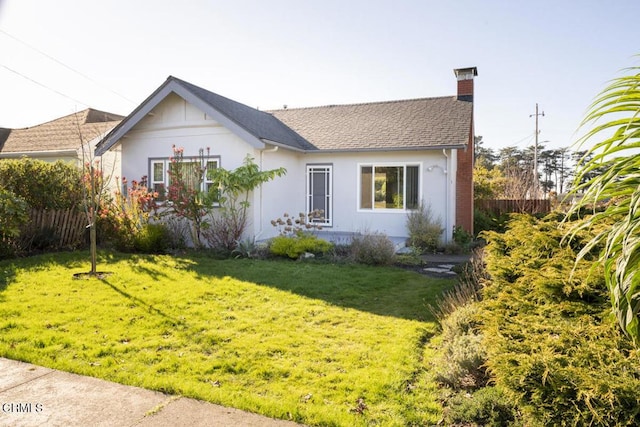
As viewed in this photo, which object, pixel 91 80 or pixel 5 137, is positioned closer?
pixel 91 80

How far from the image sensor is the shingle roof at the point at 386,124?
1348 cm

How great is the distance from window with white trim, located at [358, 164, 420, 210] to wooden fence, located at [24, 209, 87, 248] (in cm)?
850

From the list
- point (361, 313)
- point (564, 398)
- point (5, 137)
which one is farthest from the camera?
point (5, 137)

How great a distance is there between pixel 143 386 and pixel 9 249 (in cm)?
831

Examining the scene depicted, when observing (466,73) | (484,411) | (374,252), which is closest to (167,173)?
(374,252)

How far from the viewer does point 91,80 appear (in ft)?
70.4

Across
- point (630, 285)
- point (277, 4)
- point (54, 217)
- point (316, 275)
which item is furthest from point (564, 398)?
point (54, 217)

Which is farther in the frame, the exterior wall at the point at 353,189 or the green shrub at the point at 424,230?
the exterior wall at the point at 353,189

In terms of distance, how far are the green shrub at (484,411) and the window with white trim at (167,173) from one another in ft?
32.4

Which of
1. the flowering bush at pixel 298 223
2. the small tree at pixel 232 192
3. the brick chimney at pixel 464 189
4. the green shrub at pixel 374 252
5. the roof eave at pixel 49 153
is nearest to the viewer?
the green shrub at pixel 374 252

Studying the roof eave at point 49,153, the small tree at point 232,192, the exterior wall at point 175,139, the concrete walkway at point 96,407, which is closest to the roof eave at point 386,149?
the small tree at point 232,192

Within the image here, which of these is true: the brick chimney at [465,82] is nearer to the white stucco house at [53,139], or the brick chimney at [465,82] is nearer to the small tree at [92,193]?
the small tree at [92,193]

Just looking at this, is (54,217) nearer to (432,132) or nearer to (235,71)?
(235,71)

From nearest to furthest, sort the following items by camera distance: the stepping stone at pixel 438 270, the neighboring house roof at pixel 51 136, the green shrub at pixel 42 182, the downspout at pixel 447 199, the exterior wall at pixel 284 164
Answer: the stepping stone at pixel 438 270
the green shrub at pixel 42 182
the exterior wall at pixel 284 164
the downspout at pixel 447 199
the neighboring house roof at pixel 51 136
